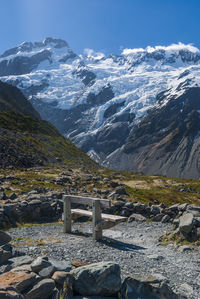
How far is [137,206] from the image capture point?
2369 cm

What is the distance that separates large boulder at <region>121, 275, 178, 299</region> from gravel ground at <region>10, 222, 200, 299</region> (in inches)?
66.5

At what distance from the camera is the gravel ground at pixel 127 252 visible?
11.2 m

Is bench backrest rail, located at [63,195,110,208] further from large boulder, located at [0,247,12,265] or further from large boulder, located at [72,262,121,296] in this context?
large boulder, located at [72,262,121,296]

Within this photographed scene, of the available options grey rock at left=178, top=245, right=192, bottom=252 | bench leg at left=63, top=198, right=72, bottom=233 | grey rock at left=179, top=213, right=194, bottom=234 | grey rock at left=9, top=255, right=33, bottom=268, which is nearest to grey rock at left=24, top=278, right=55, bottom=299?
grey rock at left=9, top=255, right=33, bottom=268

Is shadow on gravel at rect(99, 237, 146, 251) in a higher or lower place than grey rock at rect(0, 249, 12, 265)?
lower

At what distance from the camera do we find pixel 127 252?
1379 centimetres

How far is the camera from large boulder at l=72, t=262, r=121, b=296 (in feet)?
27.1

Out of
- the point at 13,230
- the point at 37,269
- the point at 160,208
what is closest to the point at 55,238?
the point at 13,230

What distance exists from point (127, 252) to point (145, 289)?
5489mm

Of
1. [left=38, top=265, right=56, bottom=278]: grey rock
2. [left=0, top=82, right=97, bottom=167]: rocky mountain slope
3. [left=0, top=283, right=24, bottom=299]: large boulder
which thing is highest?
[left=0, top=82, right=97, bottom=167]: rocky mountain slope

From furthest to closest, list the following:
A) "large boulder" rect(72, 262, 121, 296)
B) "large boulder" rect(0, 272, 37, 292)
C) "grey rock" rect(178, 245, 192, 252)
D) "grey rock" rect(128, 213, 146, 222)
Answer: "grey rock" rect(128, 213, 146, 222) → "grey rock" rect(178, 245, 192, 252) → "large boulder" rect(72, 262, 121, 296) → "large boulder" rect(0, 272, 37, 292)

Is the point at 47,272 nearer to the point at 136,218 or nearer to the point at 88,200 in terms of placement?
the point at 88,200

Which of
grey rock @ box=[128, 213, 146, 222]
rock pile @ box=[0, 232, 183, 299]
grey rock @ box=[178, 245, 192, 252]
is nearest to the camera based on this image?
rock pile @ box=[0, 232, 183, 299]

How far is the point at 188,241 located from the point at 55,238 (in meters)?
7.13
